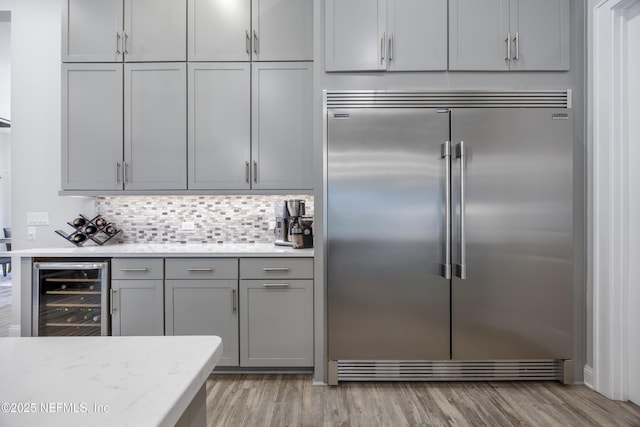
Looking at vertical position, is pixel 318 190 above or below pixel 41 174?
below

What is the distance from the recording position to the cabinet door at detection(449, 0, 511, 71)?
94.8 inches

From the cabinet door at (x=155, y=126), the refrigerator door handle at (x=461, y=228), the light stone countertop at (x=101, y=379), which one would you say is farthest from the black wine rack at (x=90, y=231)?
the refrigerator door handle at (x=461, y=228)

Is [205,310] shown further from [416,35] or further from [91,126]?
[416,35]

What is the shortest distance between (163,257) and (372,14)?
2331mm

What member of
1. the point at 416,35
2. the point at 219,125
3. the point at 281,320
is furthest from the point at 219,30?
the point at 281,320

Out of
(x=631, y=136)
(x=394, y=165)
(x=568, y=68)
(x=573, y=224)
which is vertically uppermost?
(x=568, y=68)

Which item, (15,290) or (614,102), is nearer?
(614,102)

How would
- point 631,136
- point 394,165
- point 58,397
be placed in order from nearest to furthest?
1. point 58,397
2. point 631,136
3. point 394,165

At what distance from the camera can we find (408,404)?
7.08 feet

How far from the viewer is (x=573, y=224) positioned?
2387mm

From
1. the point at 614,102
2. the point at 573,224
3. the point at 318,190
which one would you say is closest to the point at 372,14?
the point at 318,190

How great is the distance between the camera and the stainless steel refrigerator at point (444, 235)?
93.0 inches

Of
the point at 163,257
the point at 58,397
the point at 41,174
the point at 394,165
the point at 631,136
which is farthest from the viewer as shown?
the point at 41,174

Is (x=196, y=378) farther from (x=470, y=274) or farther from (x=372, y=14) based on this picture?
(x=372, y=14)
